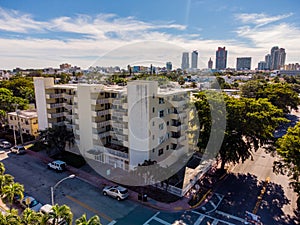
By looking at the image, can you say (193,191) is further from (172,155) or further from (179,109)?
(179,109)

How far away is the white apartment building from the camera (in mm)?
22328

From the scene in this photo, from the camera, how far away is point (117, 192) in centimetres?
1931

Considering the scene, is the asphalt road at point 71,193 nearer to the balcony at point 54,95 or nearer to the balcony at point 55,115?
the balcony at point 55,115

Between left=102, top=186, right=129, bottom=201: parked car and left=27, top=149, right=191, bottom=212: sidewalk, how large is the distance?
2.69 feet

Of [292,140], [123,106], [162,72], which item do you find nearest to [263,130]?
[292,140]

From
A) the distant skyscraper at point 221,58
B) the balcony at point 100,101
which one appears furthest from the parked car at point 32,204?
the distant skyscraper at point 221,58

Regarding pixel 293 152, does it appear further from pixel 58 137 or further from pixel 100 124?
pixel 58 137

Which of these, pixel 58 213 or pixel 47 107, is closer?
pixel 58 213

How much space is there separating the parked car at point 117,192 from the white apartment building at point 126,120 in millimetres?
4168

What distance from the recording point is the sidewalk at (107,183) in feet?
59.7

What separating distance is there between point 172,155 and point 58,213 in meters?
15.6

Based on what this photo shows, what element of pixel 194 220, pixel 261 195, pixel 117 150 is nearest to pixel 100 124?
pixel 117 150

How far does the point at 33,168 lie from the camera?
997 inches

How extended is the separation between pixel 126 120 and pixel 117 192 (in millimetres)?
7593
